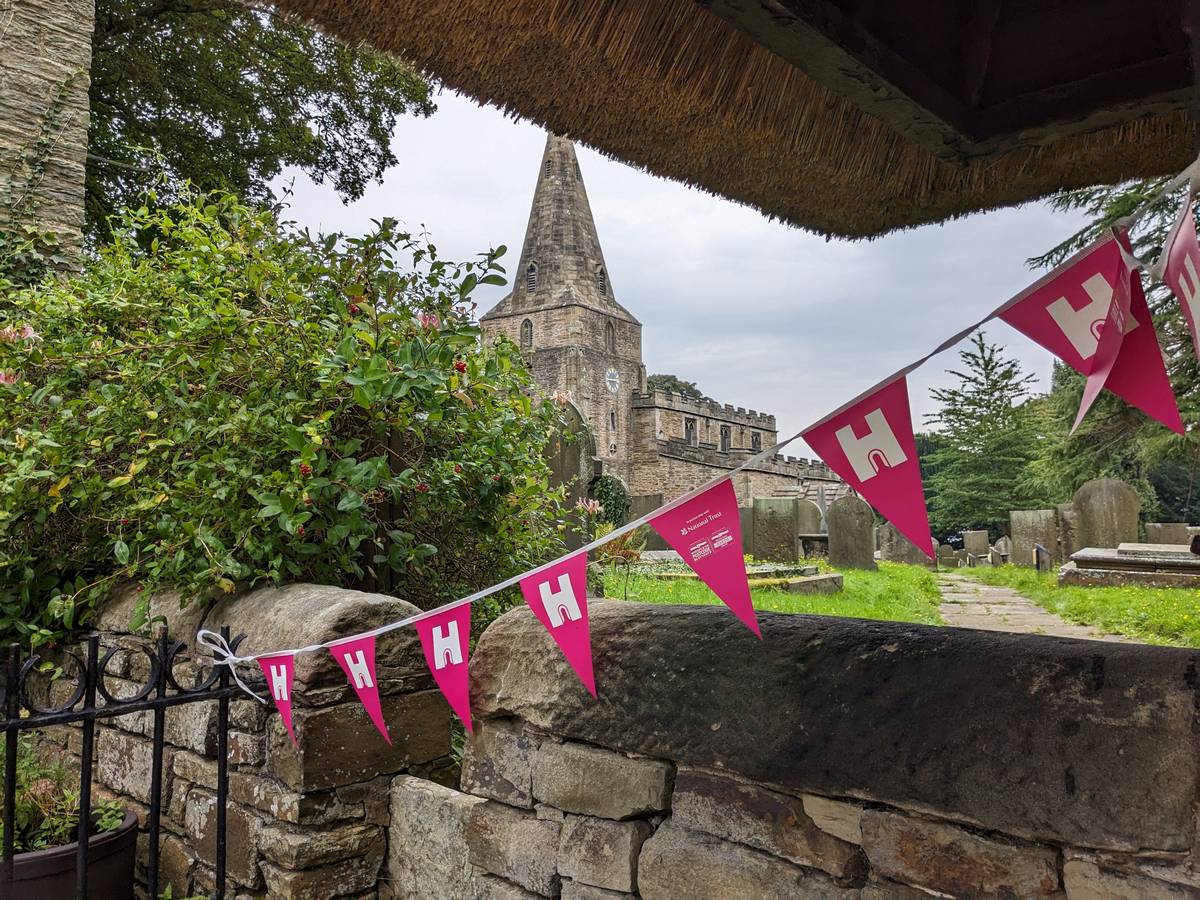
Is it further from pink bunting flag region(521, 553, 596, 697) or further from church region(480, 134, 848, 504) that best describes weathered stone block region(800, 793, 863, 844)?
church region(480, 134, 848, 504)

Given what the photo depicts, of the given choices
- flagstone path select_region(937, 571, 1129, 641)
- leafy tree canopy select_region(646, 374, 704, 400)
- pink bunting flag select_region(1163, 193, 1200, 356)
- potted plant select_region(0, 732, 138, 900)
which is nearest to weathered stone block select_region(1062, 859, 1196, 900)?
pink bunting flag select_region(1163, 193, 1200, 356)

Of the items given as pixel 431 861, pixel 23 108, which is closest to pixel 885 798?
pixel 431 861

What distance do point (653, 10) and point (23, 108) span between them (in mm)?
5555

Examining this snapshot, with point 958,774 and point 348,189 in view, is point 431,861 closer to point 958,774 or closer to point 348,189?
point 958,774

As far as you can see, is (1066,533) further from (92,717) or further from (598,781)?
(92,717)

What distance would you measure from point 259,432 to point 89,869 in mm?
1441

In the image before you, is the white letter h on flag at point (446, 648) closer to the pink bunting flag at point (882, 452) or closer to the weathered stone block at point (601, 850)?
the weathered stone block at point (601, 850)

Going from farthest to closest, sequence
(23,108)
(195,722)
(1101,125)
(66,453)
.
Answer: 1. (23,108)
2. (66,453)
3. (195,722)
4. (1101,125)

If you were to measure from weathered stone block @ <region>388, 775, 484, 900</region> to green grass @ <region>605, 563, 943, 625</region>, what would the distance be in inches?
128

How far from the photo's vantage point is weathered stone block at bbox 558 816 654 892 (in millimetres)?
1784

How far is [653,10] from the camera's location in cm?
189

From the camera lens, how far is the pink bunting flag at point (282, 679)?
2234mm

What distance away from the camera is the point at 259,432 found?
2.78 m

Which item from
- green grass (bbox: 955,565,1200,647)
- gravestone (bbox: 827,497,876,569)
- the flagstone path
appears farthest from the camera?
gravestone (bbox: 827,497,876,569)
